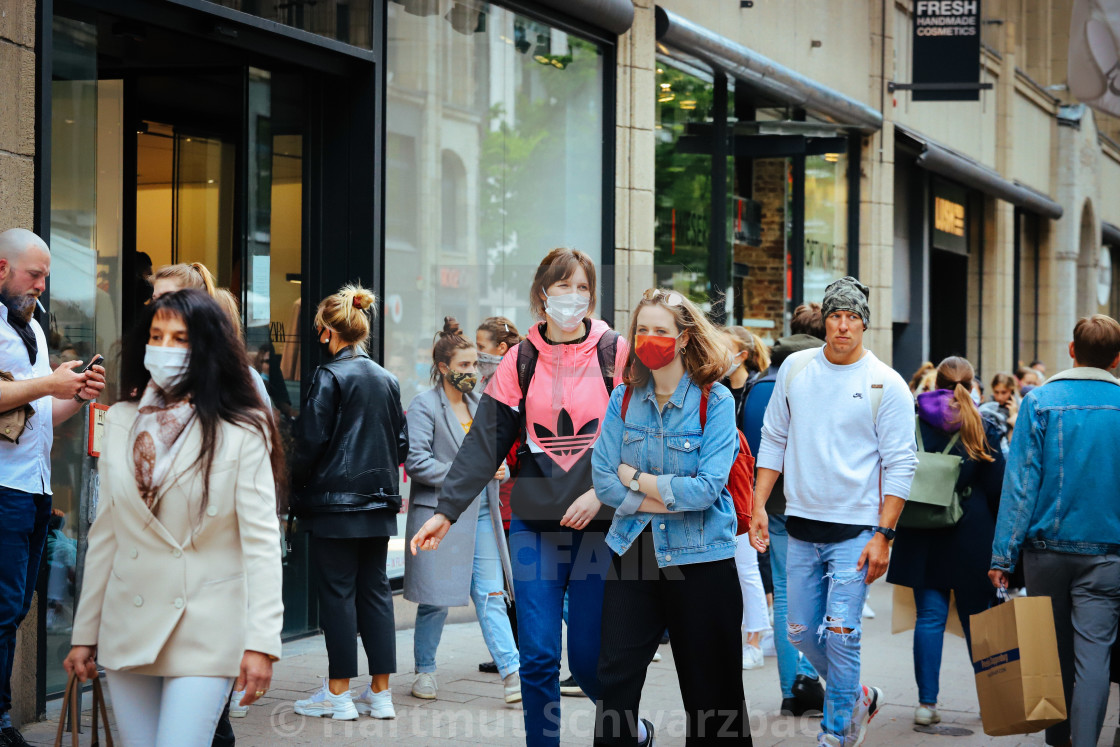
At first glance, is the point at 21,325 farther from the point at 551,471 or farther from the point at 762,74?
the point at 762,74

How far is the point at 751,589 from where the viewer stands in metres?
7.88

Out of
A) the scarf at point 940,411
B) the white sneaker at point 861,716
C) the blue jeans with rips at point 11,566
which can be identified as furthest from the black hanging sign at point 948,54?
the blue jeans with rips at point 11,566

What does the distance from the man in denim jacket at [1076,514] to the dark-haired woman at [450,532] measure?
271 centimetres

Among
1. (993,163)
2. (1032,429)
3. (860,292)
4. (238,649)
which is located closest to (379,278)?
(860,292)

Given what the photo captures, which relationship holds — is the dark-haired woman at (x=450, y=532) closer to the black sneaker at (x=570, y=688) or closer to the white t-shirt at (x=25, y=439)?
the black sneaker at (x=570, y=688)

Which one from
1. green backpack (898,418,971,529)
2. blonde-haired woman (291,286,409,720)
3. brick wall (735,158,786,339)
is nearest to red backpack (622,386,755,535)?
green backpack (898,418,971,529)

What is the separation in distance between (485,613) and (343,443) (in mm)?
1356

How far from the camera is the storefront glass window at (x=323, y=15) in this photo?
7.67 metres

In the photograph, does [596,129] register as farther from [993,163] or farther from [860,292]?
[993,163]

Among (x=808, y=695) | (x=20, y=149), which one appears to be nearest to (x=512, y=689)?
(x=808, y=695)

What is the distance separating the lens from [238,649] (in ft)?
11.1


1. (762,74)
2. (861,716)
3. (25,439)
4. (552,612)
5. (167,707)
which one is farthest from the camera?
(762,74)

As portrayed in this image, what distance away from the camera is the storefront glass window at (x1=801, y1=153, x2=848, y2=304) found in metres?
16.4

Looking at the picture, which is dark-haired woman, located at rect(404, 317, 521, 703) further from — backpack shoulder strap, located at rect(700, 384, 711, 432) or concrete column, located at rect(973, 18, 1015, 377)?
concrete column, located at rect(973, 18, 1015, 377)
